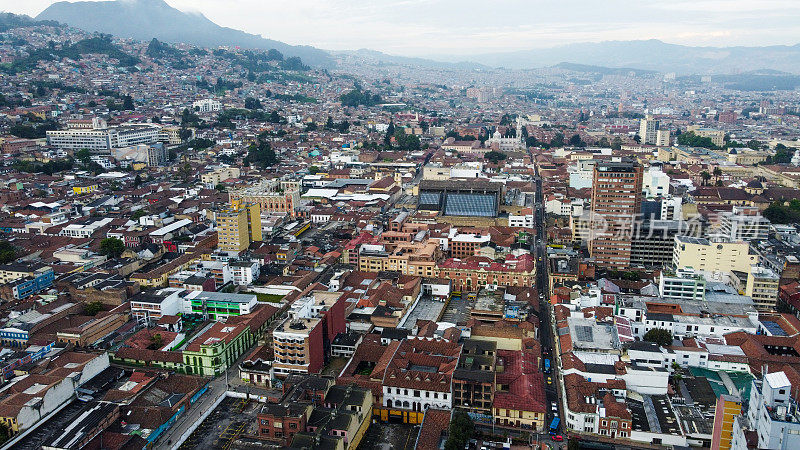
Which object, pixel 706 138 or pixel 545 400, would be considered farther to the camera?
pixel 706 138

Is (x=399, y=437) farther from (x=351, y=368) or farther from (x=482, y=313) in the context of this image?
(x=482, y=313)

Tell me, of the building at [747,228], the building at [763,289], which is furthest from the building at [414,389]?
the building at [747,228]

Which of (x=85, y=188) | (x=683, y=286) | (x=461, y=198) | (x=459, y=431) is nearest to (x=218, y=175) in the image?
(x=85, y=188)

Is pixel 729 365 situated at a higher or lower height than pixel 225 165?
lower

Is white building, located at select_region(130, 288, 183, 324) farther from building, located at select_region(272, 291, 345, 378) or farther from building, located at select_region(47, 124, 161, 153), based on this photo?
building, located at select_region(47, 124, 161, 153)

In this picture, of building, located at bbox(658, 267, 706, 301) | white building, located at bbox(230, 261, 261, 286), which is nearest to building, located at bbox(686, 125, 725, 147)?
building, located at bbox(658, 267, 706, 301)

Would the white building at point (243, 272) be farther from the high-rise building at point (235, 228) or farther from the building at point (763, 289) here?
the building at point (763, 289)

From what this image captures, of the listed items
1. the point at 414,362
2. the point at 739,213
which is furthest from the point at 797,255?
the point at 414,362

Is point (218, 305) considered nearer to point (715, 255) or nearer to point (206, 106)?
point (715, 255)
